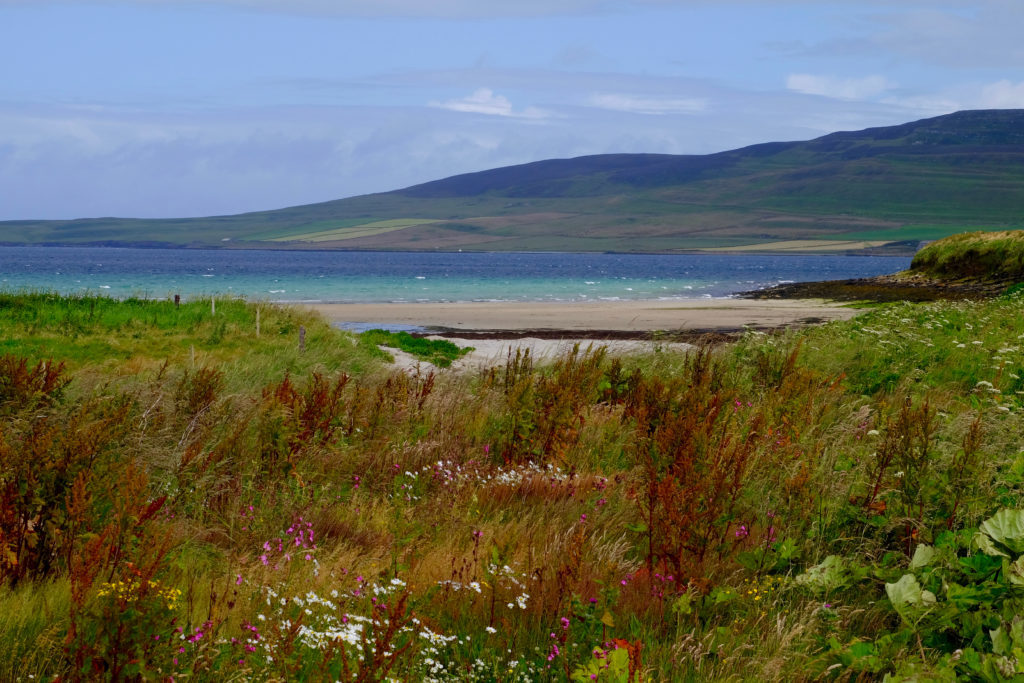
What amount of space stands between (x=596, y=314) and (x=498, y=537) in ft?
131

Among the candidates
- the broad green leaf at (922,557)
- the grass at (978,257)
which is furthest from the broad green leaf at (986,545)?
the grass at (978,257)

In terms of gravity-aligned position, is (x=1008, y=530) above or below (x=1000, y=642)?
above

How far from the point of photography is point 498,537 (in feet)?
15.9

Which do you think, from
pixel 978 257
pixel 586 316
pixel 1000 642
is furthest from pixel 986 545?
pixel 978 257

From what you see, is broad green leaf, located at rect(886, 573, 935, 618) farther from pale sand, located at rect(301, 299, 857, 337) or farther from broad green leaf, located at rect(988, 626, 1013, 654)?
pale sand, located at rect(301, 299, 857, 337)

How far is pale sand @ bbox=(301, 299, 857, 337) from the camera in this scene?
3797 centimetres

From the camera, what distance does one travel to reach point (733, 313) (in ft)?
146

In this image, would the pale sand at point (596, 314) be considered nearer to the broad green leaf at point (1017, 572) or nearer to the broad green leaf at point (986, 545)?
the broad green leaf at point (986, 545)

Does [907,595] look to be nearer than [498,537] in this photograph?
Yes

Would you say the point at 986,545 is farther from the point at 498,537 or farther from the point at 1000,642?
the point at 498,537

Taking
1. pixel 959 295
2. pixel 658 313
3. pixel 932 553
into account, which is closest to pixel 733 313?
pixel 658 313

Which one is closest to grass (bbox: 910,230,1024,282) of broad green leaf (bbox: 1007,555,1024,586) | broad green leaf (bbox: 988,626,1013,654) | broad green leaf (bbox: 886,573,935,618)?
broad green leaf (bbox: 1007,555,1024,586)

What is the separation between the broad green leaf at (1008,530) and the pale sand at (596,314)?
92.8 feet

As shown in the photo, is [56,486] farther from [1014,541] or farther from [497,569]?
[1014,541]
